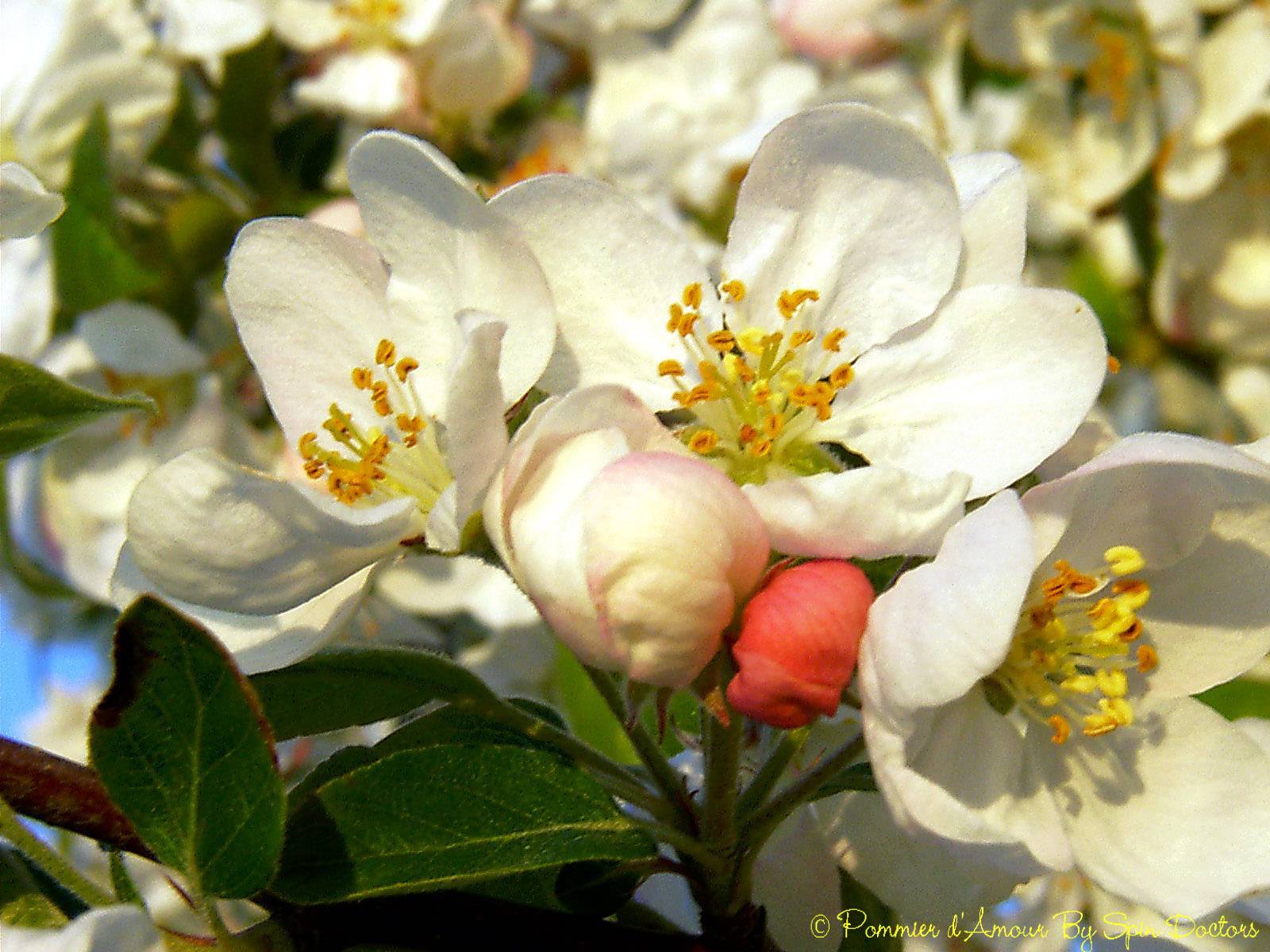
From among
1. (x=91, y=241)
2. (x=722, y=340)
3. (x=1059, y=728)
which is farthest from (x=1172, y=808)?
(x=91, y=241)

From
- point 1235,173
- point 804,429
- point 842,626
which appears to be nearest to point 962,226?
point 804,429

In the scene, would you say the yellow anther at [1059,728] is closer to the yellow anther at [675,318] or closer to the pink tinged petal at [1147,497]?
the pink tinged petal at [1147,497]

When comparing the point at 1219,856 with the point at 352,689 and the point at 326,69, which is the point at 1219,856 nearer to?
the point at 352,689

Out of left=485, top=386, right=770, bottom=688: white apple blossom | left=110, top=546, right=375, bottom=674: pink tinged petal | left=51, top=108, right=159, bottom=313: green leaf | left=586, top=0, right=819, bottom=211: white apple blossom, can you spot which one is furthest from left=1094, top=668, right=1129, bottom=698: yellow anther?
left=586, top=0, right=819, bottom=211: white apple blossom

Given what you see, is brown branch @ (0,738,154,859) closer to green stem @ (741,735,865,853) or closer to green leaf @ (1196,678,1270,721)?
green stem @ (741,735,865,853)

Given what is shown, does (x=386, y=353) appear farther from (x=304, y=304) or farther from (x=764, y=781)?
(x=764, y=781)
